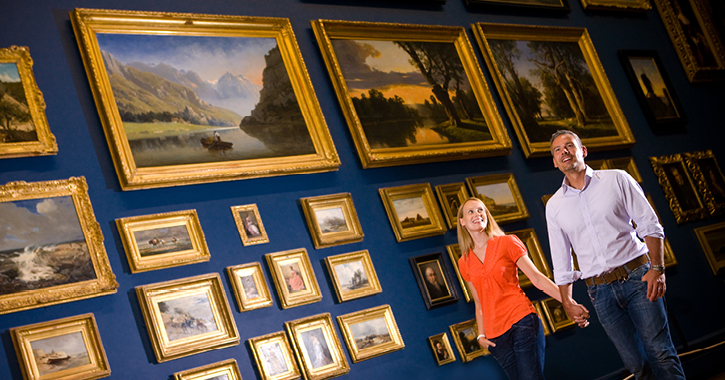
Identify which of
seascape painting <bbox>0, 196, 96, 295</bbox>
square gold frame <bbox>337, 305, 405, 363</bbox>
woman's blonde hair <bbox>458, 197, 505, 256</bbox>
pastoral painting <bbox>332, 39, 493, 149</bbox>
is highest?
pastoral painting <bbox>332, 39, 493, 149</bbox>

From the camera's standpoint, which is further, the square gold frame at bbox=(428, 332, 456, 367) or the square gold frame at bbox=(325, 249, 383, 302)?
the square gold frame at bbox=(428, 332, 456, 367)

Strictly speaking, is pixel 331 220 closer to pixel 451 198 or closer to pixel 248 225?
pixel 248 225

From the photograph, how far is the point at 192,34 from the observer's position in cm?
670

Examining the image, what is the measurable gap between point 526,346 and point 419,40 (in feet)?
14.0

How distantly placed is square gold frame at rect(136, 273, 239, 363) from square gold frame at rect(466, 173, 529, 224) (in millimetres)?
3305

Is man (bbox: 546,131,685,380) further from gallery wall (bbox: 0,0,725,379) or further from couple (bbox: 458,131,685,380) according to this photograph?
gallery wall (bbox: 0,0,725,379)

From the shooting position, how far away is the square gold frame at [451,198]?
7211mm

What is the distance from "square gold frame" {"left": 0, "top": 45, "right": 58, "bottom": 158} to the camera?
5.43m

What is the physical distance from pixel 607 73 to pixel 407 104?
3.80 metres

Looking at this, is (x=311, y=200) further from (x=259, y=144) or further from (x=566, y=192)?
(x=566, y=192)

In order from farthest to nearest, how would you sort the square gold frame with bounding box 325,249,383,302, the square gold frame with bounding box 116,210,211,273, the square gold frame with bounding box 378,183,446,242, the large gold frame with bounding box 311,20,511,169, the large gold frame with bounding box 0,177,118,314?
the large gold frame with bounding box 311,20,511,169
the square gold frame with bounding box 378,183,446,242
the square gold frame with bounding box 325,249,383,302
the square gold frame with bounding box 116,210,211,273
the large gold frame with bounding box 0,177,118,314

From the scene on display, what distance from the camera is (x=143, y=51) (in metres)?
6.38

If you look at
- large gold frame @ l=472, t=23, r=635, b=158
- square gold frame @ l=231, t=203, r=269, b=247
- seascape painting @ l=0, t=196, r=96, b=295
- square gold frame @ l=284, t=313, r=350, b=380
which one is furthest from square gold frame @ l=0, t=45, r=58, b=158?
large gold frame @ l=472, t=23, r=635, b=158

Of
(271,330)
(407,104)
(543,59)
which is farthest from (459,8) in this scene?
(271,330)
